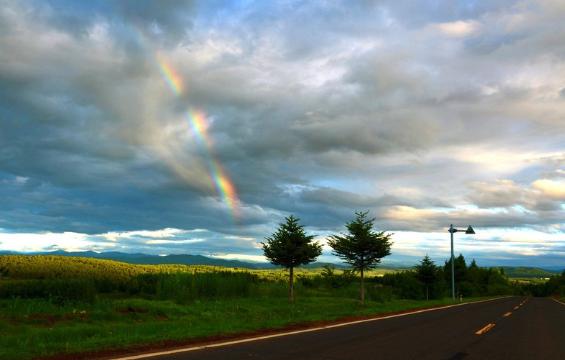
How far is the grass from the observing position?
36.0 feet

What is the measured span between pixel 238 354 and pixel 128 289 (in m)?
23.9

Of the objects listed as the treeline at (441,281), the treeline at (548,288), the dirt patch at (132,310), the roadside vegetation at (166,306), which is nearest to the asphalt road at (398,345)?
the roadside vegetation at (166,306)

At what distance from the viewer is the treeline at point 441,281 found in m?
62.2

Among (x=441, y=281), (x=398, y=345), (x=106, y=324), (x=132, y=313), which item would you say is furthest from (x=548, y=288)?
(x=106, y=324)

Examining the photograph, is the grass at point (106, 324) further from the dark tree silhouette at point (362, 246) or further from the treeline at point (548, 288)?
the treeline at point (548, 288)

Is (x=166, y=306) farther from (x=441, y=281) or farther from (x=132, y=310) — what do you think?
(x=441, y=281)

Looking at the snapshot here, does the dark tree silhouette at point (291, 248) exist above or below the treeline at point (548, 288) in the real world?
above

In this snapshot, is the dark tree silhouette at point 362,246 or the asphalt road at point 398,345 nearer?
the asphalt road at point 398,345

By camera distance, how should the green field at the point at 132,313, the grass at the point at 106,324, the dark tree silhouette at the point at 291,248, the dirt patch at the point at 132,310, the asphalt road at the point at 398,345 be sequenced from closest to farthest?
the asphalt road at the point at 398,345, the grass at the point at 106,324, the green field at the point at 132,313, the dirt patch at the point at 132,310, the dark tree silhouette at the point at 291,248

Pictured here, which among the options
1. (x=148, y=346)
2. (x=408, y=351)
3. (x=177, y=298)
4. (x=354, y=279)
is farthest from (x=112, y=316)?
(x=354, y=279)

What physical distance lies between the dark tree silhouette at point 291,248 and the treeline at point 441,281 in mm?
33627

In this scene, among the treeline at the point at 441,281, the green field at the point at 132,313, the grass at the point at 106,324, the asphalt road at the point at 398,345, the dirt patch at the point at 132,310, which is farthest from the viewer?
the treeline at the point at 441,281

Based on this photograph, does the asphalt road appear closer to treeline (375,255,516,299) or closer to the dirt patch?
the dirt patch

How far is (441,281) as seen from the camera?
74.5 m
